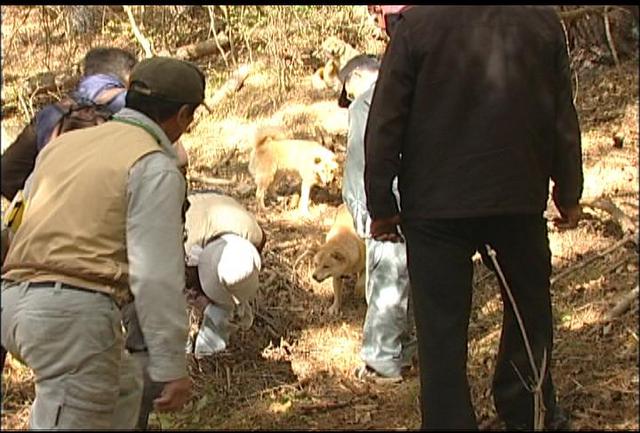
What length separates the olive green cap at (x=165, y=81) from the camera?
3410mm

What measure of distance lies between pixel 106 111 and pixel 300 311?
2.99m

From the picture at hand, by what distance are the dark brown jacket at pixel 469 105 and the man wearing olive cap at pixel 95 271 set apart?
927 mm

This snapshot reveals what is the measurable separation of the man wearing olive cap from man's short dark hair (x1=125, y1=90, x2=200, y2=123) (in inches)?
4.2

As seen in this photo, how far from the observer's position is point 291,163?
8.50 m

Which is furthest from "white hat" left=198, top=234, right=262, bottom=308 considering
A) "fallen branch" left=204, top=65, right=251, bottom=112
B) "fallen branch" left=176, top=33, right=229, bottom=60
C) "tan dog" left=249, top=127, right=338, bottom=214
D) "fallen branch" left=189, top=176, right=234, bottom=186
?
"fallen branch" left=176, top=33, right=229, bottom=60

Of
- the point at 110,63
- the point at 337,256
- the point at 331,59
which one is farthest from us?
the point at 331,59

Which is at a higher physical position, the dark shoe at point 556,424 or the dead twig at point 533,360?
the dead twig at point 533,360

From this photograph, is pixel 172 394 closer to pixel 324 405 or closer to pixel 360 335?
pixel 324 405

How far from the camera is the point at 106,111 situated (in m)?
4.21

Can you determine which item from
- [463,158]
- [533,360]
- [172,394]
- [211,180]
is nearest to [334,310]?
[211,180]

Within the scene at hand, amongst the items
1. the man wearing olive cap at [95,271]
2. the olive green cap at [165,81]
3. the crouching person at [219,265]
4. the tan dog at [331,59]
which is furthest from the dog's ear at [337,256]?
the tan dog at [331,59]

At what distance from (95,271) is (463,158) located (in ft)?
4.65

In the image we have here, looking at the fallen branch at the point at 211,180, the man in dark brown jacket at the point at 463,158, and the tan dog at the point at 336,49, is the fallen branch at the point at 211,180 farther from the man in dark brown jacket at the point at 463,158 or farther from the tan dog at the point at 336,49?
the man in dark brown jacket at the point at 463,158

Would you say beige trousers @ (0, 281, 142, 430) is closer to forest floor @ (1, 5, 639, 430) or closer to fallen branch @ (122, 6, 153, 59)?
forest floor @ (1, 5, 639, 430)
